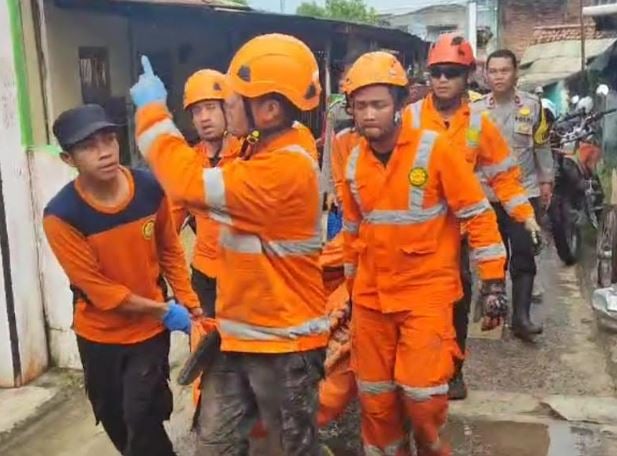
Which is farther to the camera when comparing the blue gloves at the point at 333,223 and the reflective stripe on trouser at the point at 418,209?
the blue gloves at the point at 333,223

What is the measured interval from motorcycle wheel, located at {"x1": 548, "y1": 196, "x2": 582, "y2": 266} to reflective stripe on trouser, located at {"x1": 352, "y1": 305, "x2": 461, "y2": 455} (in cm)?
467

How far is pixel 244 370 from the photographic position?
3.12 meters

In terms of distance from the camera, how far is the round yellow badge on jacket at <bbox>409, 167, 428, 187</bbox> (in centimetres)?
365

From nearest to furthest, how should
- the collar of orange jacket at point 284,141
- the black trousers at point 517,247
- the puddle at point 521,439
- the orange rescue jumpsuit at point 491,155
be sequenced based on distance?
the collar of orange jacket at point 284,141
the puddle at point 521,439
the orange rescue jumpsuit at point 491,155
the black trousers at point 517,247

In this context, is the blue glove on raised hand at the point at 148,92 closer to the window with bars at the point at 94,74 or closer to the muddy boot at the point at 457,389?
the muddy boot at the point at 457,389

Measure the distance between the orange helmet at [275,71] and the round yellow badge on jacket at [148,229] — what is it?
82 centimetres

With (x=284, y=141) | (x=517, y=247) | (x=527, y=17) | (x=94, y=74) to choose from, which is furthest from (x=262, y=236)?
(x=527, y=17)

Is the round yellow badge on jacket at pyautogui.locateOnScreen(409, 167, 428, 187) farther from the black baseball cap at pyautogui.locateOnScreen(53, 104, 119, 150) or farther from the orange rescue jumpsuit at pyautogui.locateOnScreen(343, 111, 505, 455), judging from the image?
the black baseball cap at pyautogui.locateOnScreen(53, 104, 119, 150)

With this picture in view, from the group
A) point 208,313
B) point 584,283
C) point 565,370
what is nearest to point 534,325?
point 565,370

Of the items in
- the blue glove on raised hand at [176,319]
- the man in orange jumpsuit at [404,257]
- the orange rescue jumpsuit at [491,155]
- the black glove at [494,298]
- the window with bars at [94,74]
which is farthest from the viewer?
the window with bars at [94,74]

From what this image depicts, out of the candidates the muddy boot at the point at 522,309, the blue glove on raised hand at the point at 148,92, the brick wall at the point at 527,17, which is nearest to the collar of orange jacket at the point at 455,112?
the muddy boot at the point at 522,309

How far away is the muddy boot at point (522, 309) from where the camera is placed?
5988 mm

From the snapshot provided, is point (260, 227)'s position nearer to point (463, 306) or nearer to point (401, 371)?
point (401, 371)

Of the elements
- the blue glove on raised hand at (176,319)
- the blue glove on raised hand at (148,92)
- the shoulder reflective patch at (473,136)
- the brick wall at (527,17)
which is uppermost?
the brick wall at (527,17)
